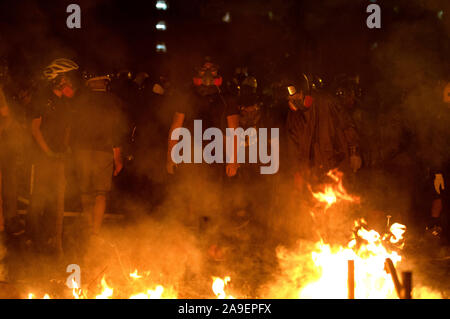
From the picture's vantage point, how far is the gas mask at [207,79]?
6.81m

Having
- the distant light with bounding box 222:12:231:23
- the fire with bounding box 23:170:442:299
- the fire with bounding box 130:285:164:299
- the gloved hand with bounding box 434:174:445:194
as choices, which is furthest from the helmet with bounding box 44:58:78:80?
the gloved hand with bounding box 434:174:445:194

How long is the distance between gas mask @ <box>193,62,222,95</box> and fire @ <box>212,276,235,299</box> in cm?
257

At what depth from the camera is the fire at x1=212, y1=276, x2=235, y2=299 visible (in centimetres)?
532

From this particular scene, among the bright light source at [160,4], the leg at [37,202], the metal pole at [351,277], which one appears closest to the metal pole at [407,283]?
the metal pole at [351,277]

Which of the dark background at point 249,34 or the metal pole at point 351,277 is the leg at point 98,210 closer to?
the dark background at point 249,34

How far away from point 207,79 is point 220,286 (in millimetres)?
2812

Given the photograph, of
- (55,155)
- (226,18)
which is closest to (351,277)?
(55,155)

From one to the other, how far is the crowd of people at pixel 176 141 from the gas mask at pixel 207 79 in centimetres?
1

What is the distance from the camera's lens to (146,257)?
6.23m

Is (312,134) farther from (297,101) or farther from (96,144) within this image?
(96,144)

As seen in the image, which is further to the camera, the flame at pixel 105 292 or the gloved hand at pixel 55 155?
the gloved hand at pixel 55 155

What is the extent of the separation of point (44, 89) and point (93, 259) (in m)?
2.29

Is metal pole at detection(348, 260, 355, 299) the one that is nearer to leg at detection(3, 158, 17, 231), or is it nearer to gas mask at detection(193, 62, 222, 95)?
gas mask at detection(193, 62, 222, 95)

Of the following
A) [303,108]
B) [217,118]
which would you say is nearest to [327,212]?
[303,108]
